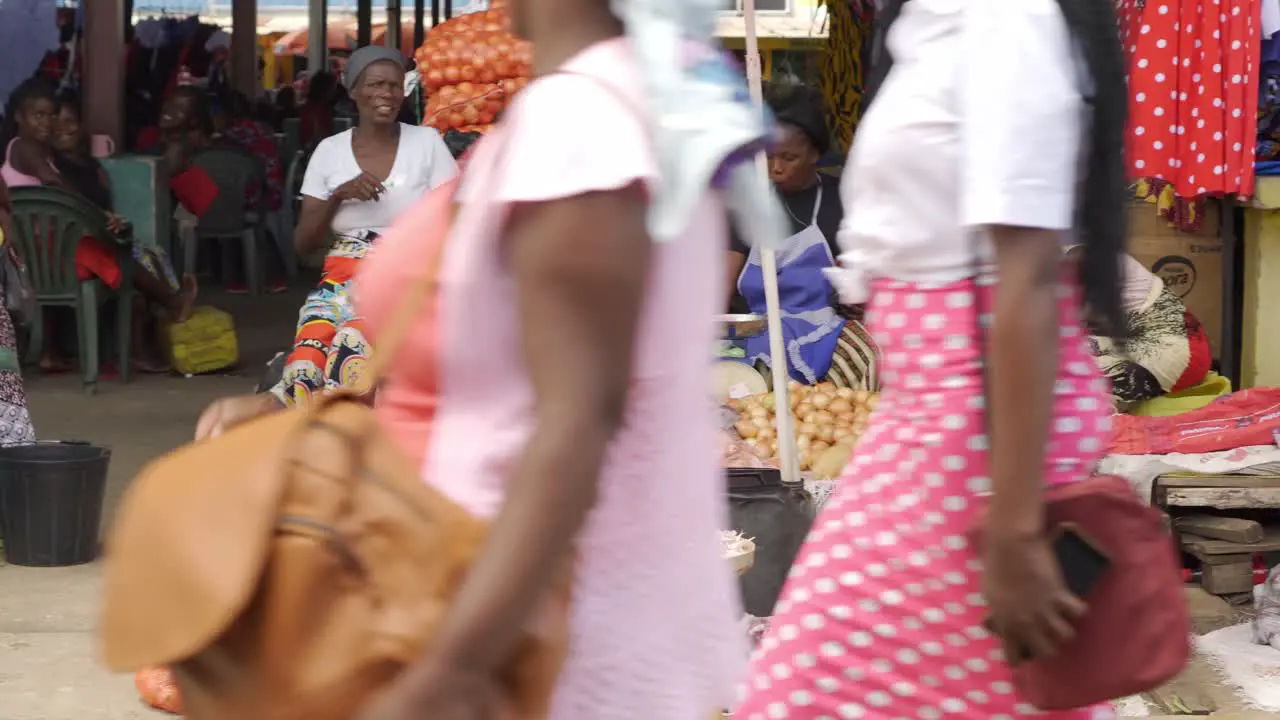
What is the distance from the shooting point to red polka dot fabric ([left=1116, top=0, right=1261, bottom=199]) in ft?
19.8

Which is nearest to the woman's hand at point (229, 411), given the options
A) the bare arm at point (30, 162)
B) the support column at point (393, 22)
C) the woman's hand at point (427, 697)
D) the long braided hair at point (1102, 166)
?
the woman's hand at point (427, 697)

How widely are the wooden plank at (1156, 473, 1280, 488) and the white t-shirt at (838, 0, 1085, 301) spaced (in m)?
3.49

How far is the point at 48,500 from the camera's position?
5801 millimetres

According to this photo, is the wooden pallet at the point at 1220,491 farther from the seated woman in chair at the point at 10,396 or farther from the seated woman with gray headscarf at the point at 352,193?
the seated woman in chair at the point at 10,396

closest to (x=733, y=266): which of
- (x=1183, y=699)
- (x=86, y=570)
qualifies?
(x=86, y=570)

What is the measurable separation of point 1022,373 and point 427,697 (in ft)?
2.43

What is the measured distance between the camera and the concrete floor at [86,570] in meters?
4.56

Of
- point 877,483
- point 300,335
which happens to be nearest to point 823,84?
point 300,335

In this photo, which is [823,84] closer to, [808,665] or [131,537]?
[808,665]

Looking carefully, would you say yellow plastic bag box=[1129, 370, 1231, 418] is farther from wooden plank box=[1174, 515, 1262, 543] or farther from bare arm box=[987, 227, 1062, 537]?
bare arm box=[987, 227, 1062, 537]

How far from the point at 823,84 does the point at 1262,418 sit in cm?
505

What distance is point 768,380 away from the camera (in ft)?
20.9

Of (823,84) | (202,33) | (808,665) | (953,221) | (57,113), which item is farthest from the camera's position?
(202,33)

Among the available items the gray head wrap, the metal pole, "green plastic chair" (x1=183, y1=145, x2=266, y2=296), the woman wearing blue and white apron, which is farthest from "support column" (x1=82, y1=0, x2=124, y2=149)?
the metal pole
